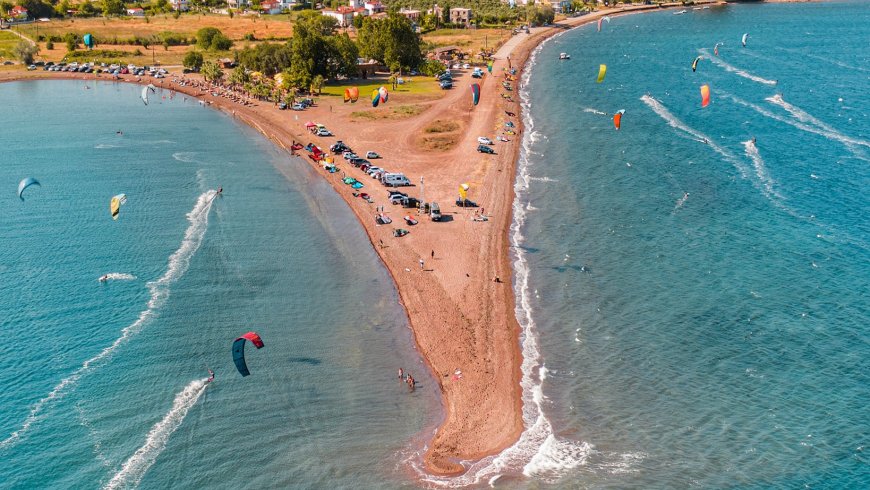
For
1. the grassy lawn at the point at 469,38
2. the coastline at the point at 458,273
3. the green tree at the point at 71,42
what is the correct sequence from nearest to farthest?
the coastline at the point at 458,273
the green tree at the point at 71,42
the grassy lawn at the point at 469,38

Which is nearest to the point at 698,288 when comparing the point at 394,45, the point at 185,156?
the point at 185,156

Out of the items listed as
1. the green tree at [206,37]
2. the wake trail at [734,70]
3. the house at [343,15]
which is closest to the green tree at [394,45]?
the green tree at [206,37]

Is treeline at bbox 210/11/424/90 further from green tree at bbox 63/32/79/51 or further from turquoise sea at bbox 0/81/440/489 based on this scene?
green tree at bbox 63/32/79/51

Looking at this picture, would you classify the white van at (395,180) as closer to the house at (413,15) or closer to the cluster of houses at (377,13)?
the cluster of houses at (377,13)

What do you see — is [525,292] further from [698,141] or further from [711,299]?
[698,141]

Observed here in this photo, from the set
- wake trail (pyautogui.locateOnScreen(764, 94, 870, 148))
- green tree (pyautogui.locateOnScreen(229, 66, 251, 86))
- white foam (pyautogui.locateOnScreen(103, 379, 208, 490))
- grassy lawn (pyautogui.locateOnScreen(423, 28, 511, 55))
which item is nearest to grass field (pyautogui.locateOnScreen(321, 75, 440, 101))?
green tree (pyautogui.locateOnScreen(229, 66, 251, 86))

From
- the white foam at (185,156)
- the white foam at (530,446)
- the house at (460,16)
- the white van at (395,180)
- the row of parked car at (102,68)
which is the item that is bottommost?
the white foam at (530,446)
